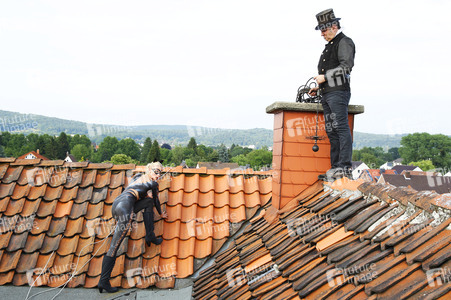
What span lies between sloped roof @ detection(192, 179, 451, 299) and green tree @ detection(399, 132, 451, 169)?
11391 centimetres

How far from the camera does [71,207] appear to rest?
4406 mm

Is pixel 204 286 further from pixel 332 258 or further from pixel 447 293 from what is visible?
pixel 447 293

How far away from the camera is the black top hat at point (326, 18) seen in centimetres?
378

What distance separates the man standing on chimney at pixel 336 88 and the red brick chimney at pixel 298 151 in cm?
18

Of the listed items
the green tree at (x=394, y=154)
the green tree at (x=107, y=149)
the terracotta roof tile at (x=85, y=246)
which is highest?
the terracotta roof tile at (x=85, y=246)

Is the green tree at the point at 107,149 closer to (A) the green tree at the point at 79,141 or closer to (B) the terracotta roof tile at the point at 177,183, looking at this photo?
(A) the green tree at the point at 79,141

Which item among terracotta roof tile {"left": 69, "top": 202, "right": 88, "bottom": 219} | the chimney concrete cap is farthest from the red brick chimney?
terracotta roof tile {"left": 69, "top": 202, "right": 88, "bottom": 219}

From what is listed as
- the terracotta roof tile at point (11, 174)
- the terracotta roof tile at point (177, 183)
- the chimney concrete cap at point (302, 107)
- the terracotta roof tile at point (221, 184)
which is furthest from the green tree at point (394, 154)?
the terracotta roof tile at point (11, 174)

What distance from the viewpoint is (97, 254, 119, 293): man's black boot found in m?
3.56

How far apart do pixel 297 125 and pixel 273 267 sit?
183 cm

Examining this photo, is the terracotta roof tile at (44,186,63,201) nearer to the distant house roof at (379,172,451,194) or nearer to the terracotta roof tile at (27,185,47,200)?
the terracotta roof tile at (27,185,47,200)

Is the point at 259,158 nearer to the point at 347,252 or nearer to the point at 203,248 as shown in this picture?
the point at 203,248

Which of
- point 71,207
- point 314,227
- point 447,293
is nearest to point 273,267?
point 314,227

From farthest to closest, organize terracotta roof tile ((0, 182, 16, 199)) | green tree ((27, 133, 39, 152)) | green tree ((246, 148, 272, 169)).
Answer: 1. green tree ((246, 148, 272, 169))
2. green tree ((27, 133, 39, 152))
3. terracotta roof tile ((0, 182, 16, 199))
